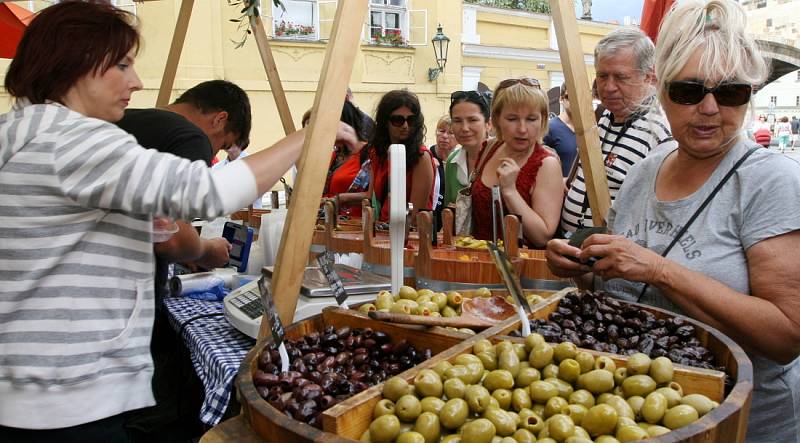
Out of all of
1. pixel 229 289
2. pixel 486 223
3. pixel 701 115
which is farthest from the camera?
pixel 486 223

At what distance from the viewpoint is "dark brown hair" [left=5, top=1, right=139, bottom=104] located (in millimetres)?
1545

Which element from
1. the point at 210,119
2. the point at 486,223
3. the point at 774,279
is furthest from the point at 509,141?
the point at 774,279

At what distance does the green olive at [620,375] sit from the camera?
1.34 m

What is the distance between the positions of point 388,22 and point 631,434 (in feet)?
42.9

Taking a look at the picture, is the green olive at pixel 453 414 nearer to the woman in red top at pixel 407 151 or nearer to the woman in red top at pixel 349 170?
the woman in red top at pixel 407 151

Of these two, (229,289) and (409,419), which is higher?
(409,419)

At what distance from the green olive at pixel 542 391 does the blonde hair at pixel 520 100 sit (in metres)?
2.26

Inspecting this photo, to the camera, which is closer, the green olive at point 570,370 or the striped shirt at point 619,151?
the green olive at point 570,370

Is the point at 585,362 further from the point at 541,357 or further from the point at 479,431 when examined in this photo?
the point at 479,431

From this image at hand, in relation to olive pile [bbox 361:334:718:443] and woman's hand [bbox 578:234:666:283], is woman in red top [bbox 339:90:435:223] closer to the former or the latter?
woman's hand [bbox 578:234:666:283]

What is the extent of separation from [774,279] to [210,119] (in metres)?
2.48

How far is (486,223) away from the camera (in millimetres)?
3281

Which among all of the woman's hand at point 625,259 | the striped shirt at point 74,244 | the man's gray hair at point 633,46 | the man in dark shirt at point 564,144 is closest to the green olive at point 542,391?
the woman's hand at point 625,259

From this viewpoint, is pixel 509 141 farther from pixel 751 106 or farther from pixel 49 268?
pixel 49 268
